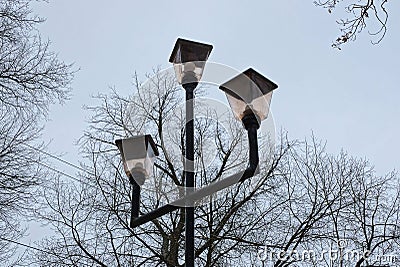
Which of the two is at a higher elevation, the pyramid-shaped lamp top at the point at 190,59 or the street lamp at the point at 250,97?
the pyramid-shaped lamp top at the point at 190,59

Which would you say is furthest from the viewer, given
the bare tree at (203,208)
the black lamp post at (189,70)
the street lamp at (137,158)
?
the bare tree at (203,208)

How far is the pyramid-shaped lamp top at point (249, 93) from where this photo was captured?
371cm

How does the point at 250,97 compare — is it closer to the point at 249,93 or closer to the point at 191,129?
the point at 249,93

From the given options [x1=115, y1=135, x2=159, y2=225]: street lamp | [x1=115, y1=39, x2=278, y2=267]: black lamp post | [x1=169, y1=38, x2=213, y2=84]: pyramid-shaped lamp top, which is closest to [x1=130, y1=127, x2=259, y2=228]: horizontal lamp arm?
[x1=115, y1=39, x2=278, y2=267]: black lamp post

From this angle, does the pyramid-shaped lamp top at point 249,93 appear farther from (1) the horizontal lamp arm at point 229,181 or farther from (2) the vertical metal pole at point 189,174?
(2) the vertical metal pole at point 189,174

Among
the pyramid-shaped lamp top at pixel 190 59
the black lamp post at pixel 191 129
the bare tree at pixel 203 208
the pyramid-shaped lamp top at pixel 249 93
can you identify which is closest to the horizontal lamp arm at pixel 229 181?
the black lamp post at pixel 191 129

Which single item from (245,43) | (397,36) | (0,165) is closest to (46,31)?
(0,165)

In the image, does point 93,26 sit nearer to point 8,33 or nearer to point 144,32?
point 144,32

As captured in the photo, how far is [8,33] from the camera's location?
24.0 feet

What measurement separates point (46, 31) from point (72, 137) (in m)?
2.36

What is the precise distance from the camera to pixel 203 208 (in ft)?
30.6

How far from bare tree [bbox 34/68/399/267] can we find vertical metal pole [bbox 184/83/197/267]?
4272 millimetres

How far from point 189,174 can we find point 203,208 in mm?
5394

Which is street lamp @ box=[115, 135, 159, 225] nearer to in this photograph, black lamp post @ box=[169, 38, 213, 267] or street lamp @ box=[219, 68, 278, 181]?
black lamp post @ box=[169, 38, 213, 267]
